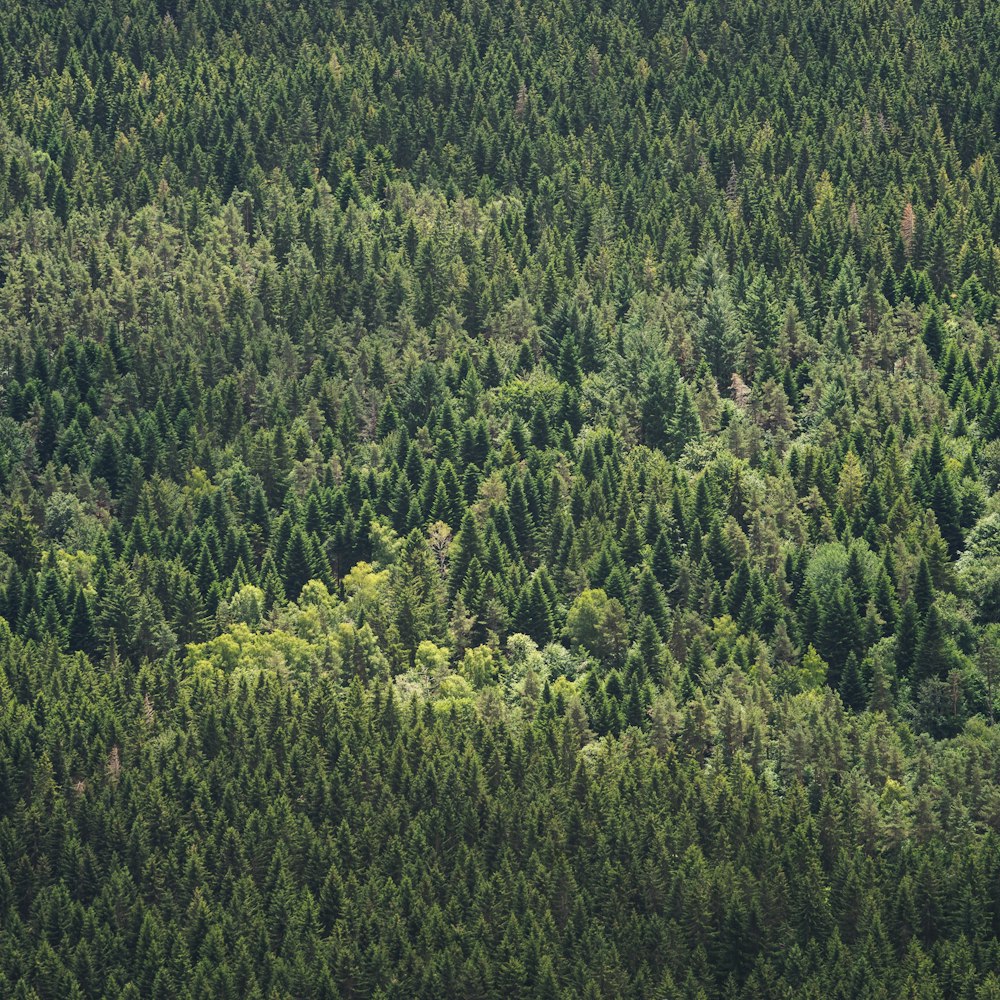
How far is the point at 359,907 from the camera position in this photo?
570 feet

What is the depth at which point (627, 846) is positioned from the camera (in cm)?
17800

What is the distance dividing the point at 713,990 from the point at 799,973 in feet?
17.6

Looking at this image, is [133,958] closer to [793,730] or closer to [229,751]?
[229,751]

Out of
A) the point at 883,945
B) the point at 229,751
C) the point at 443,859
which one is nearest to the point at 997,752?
the point at 883,945

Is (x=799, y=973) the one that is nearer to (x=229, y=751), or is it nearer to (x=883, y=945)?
(x=883, y=945)

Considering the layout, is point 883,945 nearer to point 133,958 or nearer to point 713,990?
point 713,990

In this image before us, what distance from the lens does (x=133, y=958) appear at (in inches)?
6816

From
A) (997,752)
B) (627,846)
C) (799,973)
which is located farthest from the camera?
(997,752)

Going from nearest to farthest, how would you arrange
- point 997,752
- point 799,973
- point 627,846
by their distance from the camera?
point 799,973 → point 627,846 → point 997,752

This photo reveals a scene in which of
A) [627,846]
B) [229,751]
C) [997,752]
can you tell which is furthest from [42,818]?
[997,752]

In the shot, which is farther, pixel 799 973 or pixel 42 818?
pixel 42 818

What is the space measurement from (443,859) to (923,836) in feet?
104

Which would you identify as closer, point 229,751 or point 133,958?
point 133,958

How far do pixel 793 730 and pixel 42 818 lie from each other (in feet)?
170
